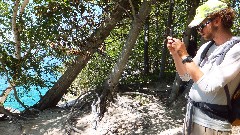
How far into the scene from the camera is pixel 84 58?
10.4 meters

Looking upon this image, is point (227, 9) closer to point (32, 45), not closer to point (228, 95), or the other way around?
point (228, 95)

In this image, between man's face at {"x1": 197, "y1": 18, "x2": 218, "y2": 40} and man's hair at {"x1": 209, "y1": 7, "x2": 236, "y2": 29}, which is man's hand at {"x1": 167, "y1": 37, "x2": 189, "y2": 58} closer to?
man's face at {"x1": 197, "y1": 18, "x2": 218, "y2": 40}

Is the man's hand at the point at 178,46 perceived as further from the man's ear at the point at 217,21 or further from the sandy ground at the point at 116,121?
the sandy ground at the point at 116,121

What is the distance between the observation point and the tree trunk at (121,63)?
29.8 ft

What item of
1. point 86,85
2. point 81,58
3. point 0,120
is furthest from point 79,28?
point 86,85

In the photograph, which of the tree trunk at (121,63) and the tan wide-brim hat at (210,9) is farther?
the tree trunk at (121,63)

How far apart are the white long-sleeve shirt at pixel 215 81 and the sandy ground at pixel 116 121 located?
489 cm

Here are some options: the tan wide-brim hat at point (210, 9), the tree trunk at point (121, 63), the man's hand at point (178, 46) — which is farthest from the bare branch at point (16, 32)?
the tan wide-brim hat at point (210, 9)

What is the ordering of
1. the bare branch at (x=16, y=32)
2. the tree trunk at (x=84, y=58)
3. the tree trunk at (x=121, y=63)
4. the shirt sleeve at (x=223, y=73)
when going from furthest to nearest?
→ the tree trunk at (x=84, y=58)
the bare branch at (x=16, y=32)
the tree trunk at (x=121, y=63)
the shirt sleeve at (x=223, y=73)

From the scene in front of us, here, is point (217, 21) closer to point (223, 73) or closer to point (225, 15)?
point (225, 15)

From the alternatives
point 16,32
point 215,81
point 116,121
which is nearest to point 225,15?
point 215,81

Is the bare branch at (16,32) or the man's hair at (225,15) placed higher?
the bare branch at (16,32)

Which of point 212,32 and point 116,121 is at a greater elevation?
point 212,32

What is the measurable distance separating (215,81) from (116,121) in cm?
→ 627
